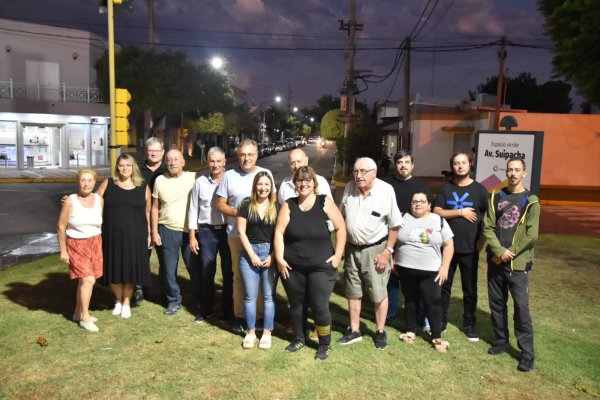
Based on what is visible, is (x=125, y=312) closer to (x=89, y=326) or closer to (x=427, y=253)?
(x=89, y=326)

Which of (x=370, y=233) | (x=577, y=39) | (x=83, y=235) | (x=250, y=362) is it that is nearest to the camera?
(x=250, y=362)

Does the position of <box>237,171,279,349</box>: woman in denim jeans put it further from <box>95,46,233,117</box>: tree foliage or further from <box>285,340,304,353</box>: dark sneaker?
<box>95,46,233,117</box>: tree foliage

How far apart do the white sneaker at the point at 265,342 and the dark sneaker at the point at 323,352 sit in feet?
1.65

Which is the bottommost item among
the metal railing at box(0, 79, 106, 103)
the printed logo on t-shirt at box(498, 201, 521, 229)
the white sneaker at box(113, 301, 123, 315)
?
the white sneaker at box(113, 301, 123, 315)

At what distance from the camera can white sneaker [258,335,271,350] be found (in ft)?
16.6

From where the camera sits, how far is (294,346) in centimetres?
504

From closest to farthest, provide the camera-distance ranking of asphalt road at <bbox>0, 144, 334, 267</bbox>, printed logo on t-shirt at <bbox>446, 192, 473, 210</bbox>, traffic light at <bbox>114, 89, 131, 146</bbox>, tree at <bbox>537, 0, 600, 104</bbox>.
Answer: printed logo on t-shirt at <bbox>446, 192, 473, 210</bbox>, asphalt road at <bbox>0, 144, 334, 267</bbox>, tree at <bbox>537, 0, 600, 104</bbox>, traffic light at <bbox>114, 89, 131, 146</bbox>

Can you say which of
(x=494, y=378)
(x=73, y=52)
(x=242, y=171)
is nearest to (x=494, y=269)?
(x=494, y=378)

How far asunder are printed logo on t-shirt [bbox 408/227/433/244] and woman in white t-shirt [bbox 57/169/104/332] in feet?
10.6

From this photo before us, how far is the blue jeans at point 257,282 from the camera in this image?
4.98 meters

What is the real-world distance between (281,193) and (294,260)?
0.73 meters

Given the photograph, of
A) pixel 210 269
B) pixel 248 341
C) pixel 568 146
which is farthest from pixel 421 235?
pixel 568 146

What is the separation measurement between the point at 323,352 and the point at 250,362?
692 mm

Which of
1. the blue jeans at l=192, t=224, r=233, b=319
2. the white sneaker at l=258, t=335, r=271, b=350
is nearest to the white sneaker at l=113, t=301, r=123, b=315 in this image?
the blue jeans at l=192, t=224, r=233, b=319
